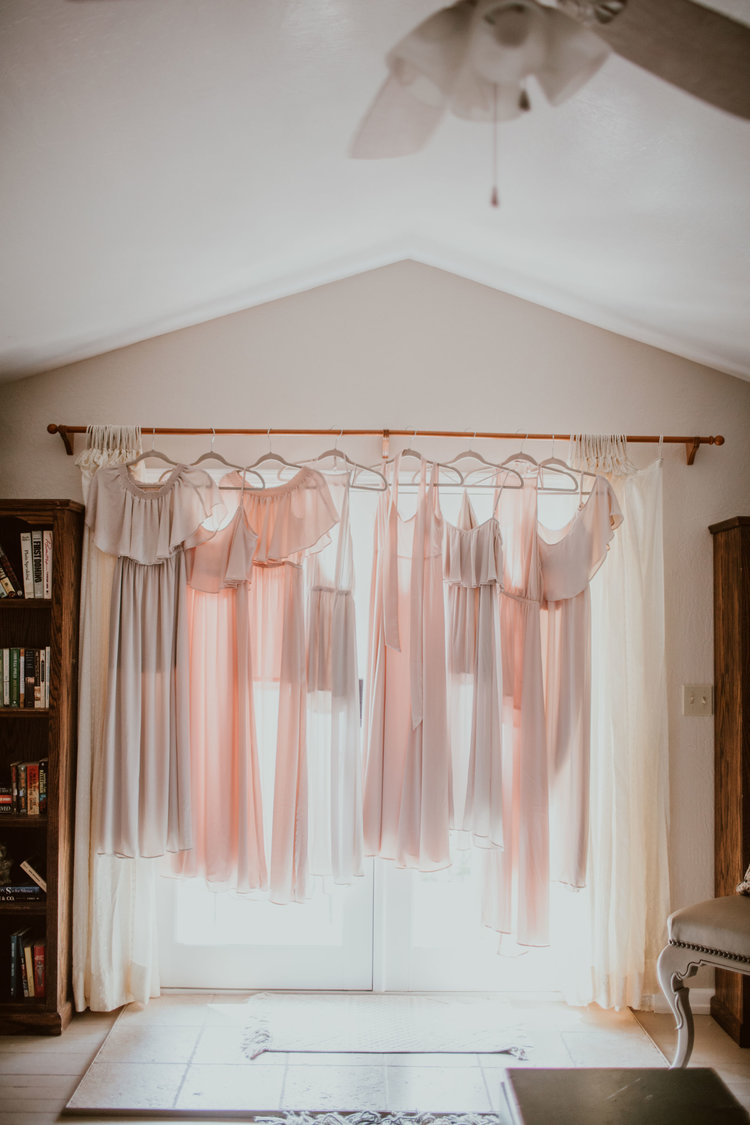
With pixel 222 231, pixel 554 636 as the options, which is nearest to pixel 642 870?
pixel 554 636

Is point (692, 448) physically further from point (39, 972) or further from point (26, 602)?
point (39, 972)

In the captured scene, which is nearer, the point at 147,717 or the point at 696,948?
the point at 696,948

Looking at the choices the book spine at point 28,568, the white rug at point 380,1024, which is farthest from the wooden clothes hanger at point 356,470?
the white rug at point 380,1024

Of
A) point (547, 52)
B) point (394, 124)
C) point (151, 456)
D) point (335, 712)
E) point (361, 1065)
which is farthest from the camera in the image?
point (151, 456)

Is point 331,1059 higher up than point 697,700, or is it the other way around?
point 697,700

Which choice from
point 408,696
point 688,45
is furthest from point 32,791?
point 688,45

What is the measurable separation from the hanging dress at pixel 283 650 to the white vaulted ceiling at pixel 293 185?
767mm

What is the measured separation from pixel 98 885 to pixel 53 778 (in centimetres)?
44

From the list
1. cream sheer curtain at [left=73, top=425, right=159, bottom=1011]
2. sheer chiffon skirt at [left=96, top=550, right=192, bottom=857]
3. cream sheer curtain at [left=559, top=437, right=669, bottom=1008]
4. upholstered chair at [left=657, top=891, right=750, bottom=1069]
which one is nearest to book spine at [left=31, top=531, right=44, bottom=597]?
cream sheer curtain at [left=73, top=425, right=159, bottom=1011]

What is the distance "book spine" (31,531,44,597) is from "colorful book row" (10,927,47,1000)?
1180mm

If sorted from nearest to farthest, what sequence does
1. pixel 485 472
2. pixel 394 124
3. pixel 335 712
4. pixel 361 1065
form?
pixel 394 124, pixel 361 1065, pixel 335 712, pixel 485 472

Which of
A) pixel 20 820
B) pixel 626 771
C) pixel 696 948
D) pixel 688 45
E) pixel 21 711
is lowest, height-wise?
pixel 696 948

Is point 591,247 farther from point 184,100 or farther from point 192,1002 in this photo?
point 192,1002

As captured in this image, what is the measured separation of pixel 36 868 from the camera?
2.96 metres
